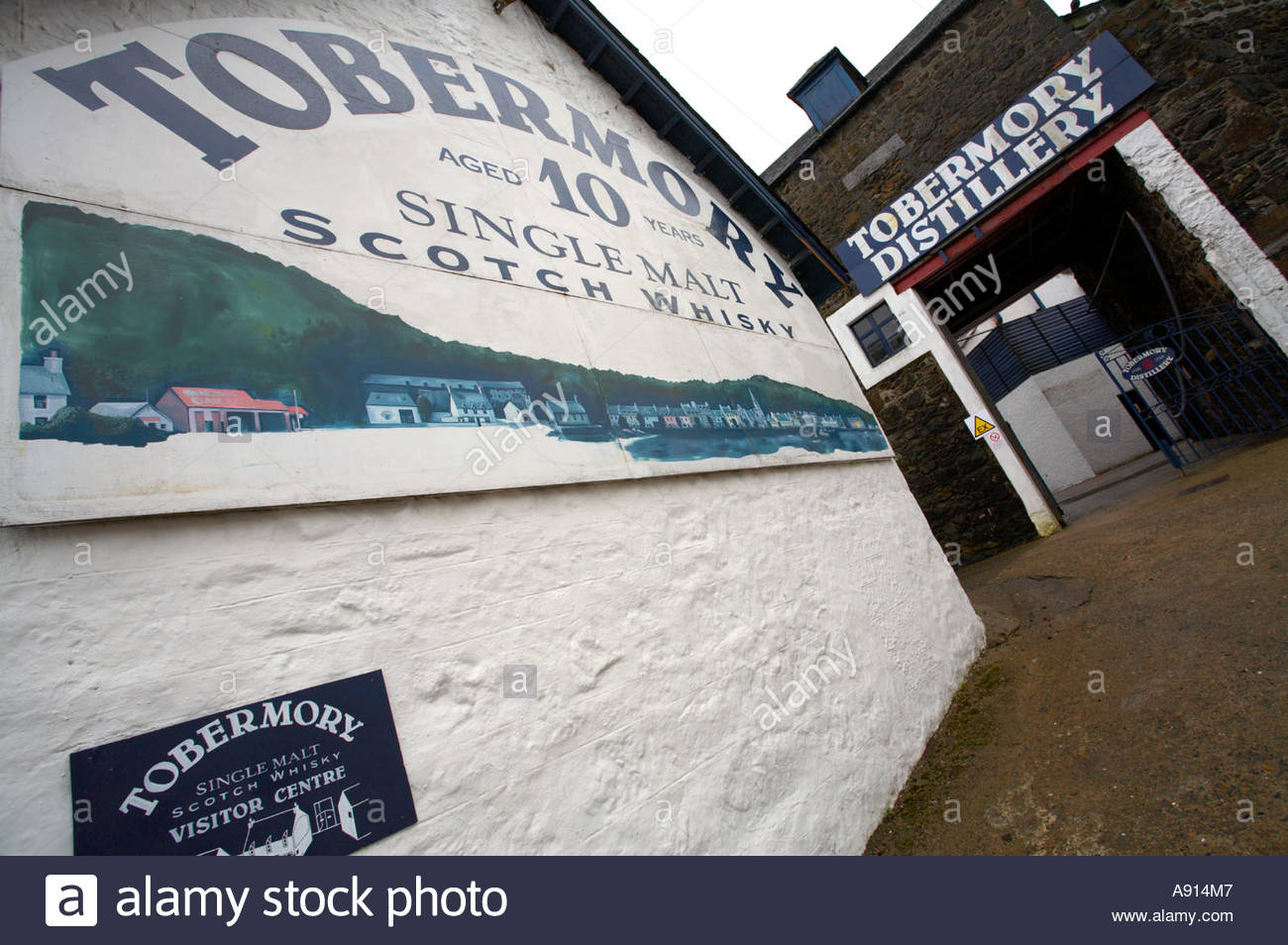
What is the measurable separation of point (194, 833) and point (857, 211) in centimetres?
1256

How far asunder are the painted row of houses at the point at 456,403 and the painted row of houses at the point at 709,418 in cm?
34

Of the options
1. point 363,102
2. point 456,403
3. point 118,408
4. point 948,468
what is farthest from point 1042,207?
point 118,408

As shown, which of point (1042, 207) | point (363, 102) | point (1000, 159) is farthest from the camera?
point (1042, 207)

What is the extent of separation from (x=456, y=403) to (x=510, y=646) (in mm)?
1250

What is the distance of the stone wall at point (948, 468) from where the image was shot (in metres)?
9.87

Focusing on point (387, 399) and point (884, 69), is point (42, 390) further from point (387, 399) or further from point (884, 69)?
point (884, 69)

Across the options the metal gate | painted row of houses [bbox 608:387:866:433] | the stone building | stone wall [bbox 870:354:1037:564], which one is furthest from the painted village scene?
the stone building

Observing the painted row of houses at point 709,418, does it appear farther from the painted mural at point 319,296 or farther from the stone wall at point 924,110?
the stone wall at point 924,110

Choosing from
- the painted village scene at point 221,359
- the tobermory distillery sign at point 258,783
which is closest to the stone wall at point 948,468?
the painted village scene at point 221,359

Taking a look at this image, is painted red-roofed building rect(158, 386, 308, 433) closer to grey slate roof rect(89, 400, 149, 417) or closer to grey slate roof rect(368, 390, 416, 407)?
grey slate roof rect(89, 400, 149, 417)

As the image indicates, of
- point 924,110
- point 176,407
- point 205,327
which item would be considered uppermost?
point 924,110

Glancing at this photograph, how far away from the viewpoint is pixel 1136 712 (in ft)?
11.7

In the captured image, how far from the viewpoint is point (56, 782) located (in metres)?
1.63

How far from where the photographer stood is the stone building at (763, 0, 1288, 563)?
777cm
